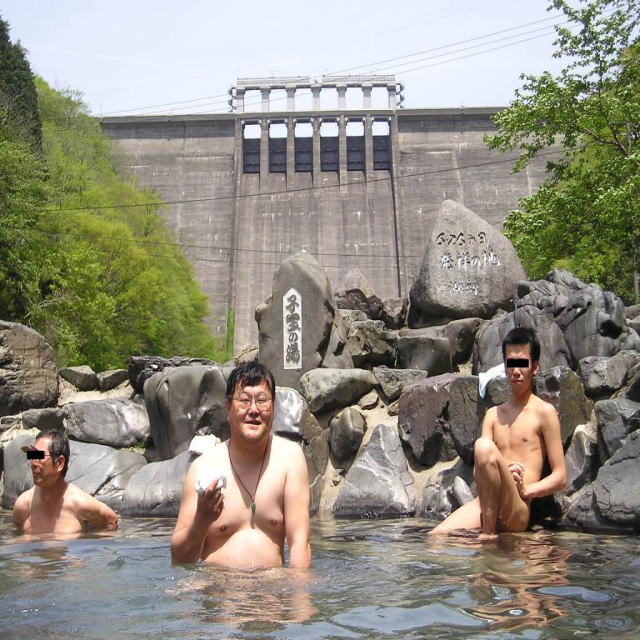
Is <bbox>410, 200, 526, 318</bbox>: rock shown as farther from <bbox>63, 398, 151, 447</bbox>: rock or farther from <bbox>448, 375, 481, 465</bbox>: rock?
<bbox>448, 375, 481, 465</bbox>: rock

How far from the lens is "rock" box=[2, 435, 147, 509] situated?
949 cm

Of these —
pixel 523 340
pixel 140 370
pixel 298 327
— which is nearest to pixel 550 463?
pixel 523 340

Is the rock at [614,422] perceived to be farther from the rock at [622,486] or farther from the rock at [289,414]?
the rock at [289,414]

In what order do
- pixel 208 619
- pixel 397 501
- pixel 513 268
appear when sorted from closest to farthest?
1. pixel 208 619
2. pixel 397 501
3. pixel 513 268

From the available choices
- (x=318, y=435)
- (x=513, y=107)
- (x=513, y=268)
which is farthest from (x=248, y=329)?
(x=318, y=435)

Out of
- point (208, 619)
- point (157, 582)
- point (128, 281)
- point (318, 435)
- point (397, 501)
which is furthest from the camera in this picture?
point (128, 281)

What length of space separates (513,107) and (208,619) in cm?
1599

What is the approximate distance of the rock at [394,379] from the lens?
405 inches

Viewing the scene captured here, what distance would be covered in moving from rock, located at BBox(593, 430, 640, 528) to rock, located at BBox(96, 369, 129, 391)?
31.9ft

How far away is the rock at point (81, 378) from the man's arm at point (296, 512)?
37.3 ft

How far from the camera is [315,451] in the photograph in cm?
927

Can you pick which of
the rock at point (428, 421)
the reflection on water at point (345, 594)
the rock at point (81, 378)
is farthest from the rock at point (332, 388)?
the rock at point (81, 378)

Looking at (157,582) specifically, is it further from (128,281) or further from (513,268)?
(128,281)

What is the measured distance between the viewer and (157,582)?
12.9ft
